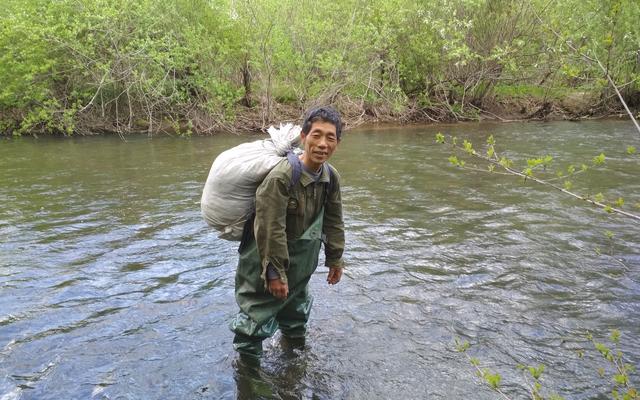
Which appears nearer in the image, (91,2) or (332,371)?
(332,371)

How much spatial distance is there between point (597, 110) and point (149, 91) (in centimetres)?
1975

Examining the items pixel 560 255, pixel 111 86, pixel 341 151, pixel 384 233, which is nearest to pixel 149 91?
pixel 111 86

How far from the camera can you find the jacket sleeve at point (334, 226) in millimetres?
3793

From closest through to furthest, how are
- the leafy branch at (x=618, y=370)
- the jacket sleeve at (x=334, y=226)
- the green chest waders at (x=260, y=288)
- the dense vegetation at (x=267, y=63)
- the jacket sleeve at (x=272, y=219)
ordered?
the leafy branch at (x=618, y=370)
the jacket sleeve at (x=272, y=219)
the green chest waders at (x=260, y=288)
the jacket sleeve at (x=334, y=226)
the dense vegetation at (x=267, y=63)

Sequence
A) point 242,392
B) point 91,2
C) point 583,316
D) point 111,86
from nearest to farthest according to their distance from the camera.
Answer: point 242,392 → point 583,316 → point 91,2 → point 111,86

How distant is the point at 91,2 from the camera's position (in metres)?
18.3

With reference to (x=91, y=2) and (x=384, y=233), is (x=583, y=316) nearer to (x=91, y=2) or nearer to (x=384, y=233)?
(x=384, y=233)

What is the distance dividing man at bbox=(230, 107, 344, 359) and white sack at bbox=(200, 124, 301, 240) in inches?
4.1

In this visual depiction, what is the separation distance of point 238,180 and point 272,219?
369mm

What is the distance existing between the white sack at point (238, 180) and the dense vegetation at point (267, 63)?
51.4 ft

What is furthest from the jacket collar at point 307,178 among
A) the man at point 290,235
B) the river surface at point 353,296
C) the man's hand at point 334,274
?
the river surface at point 353,296

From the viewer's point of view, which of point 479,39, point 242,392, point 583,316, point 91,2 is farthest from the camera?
point 479,39

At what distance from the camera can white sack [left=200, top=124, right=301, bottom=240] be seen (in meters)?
3.41

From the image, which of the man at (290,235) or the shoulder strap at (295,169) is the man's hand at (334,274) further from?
the shoulder strap at (295,169)
